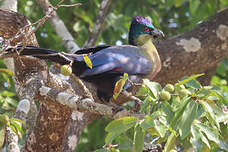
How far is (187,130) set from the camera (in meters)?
2.03

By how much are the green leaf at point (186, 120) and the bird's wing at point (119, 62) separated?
1.20 m

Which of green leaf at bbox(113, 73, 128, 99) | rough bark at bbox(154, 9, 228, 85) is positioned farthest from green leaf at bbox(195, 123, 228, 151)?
rough bark at bbox(154, 9, 228, 85)

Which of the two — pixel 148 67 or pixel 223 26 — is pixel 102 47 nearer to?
pixel 148 67

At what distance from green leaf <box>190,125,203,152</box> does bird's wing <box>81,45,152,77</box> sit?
1.22m

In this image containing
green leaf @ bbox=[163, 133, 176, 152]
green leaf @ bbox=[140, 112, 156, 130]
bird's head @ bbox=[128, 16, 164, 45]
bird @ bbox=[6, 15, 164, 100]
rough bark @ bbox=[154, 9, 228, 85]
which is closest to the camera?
green leaf @ bbox=[140, 112, 156, 130]

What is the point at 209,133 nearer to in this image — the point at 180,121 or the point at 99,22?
the point at 180,121

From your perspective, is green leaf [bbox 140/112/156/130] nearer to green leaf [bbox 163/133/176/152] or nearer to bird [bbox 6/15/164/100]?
green leaf [bbox 163/133/176/152]

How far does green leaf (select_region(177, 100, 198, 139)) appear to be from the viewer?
80.1 inches

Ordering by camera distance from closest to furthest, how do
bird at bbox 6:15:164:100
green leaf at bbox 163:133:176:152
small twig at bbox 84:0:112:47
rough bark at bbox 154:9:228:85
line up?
green leaf at bbox 163:133:176:152 < bird at bbox 6:15:164:100 < rough bark at bbox 154:9:228:85 < small twig at bbox 84:0:112:47

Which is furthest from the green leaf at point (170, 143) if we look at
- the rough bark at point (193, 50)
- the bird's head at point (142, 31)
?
the rough bark at point (193, 50)

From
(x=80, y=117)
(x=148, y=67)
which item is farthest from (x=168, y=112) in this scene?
(x=80, y=117)

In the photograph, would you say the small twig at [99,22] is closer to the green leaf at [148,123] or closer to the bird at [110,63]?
the bird at [110,63]

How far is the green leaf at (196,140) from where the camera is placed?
6.83ft

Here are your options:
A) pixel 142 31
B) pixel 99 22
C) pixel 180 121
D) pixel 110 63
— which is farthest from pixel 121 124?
pixel 99 22
